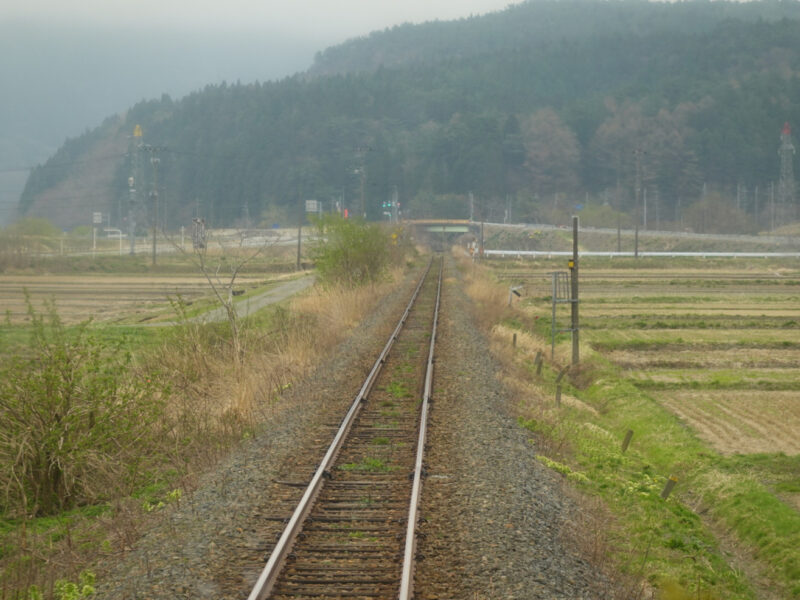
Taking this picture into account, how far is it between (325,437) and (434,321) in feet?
53.8

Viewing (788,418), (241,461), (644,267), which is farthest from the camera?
(644,267)

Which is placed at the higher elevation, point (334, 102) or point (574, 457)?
point (334, 102)

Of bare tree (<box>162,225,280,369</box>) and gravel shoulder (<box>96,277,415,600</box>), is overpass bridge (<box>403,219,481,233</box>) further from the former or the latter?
gravel shoulder (<box>96,277,415,600</box>)

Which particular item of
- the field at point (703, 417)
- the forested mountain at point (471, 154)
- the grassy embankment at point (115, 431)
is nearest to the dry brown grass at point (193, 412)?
the grassy embankment at point (115, 431)

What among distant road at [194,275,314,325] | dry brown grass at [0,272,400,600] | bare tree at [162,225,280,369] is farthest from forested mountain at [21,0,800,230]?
dry brown grass at [0,272,400,600]

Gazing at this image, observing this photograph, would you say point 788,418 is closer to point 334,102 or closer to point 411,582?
point 411,582

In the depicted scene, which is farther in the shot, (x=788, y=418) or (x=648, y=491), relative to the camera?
(x=788, y=418)

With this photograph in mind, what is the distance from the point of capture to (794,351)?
26984mm

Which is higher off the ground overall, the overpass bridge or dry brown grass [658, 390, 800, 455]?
the overpass bridge

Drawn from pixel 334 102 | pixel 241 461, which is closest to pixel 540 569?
pixel 241 461

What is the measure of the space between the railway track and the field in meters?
2.32

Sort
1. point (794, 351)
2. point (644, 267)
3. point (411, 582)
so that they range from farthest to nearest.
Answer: point (644, 267), point (794, 351), point (411, 582)

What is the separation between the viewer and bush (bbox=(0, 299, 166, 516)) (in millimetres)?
10008

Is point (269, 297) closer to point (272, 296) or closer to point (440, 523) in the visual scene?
point (272, 296)
